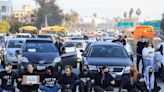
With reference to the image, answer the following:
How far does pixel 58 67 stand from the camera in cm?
1853

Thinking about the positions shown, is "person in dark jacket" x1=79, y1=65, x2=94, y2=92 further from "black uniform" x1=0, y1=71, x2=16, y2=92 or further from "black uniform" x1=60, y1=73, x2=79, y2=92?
"black uniform" x1=0, y1=71, x2=16, y2=92

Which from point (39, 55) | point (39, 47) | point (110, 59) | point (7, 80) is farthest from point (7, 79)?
point (39, 47)

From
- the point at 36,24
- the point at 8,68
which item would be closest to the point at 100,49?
the point at 8,68

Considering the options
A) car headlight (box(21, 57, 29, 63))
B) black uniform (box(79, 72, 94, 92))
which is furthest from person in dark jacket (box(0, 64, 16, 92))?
car headlight (box(21, 57, 29, 63))

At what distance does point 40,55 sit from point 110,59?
309cm

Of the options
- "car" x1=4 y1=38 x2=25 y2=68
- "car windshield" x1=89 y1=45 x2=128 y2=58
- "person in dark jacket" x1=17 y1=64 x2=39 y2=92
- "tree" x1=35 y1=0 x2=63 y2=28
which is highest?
"car windshield" x1=89 y1=45 x2=128 y2=58

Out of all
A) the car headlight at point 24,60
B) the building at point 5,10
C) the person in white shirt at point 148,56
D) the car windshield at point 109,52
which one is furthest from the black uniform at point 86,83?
the building at point 5,10

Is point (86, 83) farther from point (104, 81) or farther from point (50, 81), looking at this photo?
point (50, 81)

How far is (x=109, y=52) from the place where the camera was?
18.1 metres

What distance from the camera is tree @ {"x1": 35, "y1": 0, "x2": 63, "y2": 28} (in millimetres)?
136375

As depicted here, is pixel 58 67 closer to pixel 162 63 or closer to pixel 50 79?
pixel 162 63

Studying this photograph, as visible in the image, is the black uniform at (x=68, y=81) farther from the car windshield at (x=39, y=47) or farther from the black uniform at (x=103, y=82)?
the car windshield at (x=39, y=47)

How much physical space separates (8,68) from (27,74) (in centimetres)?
53

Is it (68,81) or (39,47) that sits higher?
(39,47)
